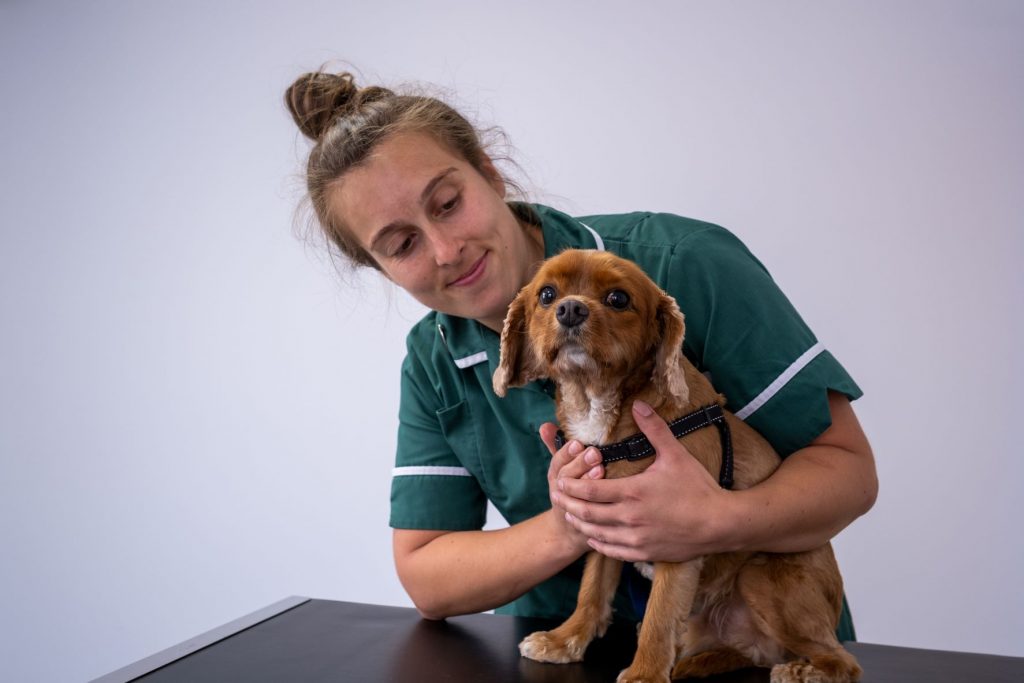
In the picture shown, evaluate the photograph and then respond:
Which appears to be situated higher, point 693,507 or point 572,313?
point 572,313

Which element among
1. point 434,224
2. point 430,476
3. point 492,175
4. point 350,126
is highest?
point 350,126

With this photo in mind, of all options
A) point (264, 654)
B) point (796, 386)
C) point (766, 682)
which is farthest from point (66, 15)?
point (766, 682)

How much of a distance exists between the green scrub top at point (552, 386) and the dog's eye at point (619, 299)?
24 centimetres

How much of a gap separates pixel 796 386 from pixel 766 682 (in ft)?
1.59

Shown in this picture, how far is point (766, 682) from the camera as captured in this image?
4.20 ft

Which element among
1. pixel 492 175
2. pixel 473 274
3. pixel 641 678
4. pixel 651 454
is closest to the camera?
pixel 641 678

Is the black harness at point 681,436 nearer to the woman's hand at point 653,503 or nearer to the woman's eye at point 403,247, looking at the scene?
the woman's hand at point 653,503

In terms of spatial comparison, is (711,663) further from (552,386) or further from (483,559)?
(552,386)

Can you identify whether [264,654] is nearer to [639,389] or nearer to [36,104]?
[639,389]

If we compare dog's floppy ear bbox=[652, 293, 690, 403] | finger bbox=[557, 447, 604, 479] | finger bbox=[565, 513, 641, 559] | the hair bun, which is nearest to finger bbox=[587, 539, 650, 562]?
finger bbox=[565, 513, 641, 559]

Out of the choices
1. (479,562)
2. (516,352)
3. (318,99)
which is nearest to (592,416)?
(516,352)

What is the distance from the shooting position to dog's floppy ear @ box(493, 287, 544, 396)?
1.44 meters

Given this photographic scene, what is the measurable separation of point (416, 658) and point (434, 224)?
2.56ft

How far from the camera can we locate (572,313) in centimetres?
129
